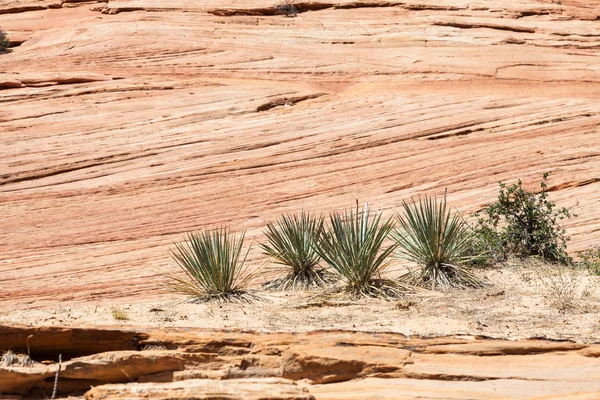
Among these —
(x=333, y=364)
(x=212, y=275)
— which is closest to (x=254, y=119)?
(x=212, y=275)

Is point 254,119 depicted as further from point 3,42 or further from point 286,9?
point 3,42

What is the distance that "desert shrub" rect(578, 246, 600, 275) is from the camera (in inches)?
399

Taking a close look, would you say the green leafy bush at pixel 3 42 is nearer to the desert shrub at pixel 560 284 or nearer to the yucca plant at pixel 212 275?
the yucca plant at pixel 212 275

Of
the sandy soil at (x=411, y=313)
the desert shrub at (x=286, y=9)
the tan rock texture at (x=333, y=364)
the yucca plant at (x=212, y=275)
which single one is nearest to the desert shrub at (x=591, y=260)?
the sandy soil at (x=411, y=313)

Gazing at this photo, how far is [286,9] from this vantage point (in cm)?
1878

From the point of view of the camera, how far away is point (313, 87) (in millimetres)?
16016

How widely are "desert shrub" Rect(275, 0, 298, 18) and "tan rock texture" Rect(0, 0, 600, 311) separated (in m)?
0.27

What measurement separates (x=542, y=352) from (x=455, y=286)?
8.79ft

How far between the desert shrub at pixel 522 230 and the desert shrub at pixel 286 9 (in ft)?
26.6

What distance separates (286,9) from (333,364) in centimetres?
1317

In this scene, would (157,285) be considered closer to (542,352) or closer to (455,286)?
(455,286)

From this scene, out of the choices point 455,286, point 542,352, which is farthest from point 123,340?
point 455,286

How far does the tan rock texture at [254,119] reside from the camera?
12.4m

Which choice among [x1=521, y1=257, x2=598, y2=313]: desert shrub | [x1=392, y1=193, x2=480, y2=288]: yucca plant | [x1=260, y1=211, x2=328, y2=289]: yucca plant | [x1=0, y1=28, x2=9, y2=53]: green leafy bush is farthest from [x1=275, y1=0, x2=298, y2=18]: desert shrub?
[x1=392, y1=193, x2=480, y2=288]: yucca plant
